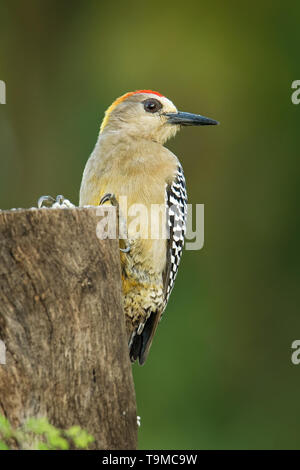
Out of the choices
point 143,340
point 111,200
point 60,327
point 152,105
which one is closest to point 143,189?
point 111,200

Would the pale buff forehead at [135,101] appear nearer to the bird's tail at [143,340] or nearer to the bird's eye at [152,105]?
the bird's eye at [152,105]

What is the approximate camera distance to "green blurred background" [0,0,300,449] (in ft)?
29.7

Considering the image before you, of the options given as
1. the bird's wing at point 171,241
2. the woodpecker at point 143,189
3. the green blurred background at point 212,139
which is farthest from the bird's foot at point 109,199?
the green blurred background at point 212,139

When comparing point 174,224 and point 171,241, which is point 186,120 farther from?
point 171,241

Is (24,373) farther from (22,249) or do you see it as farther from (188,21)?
(188,21)

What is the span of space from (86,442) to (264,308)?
6.68 meters

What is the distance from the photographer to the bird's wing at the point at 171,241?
5.09 metres

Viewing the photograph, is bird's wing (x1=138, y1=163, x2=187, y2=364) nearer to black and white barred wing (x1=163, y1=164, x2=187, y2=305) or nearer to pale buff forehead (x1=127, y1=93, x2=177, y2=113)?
black and white barred wing (x1=163, y1=164, x2=187, y2=305)

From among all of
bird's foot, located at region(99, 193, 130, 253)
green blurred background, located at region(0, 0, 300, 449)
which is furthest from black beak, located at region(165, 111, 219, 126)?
green blurred background, located at region(0, 0, 300, 449)

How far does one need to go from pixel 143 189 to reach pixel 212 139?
474 cm

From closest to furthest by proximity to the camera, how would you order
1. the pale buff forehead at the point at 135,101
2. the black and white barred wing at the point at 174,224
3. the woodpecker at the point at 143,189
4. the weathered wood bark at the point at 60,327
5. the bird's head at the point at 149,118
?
the weathered wood bark at the point at 60,327 → the woodpecker at the point at 143,189 → the black and white barred wing at the point at 174,224 → the bird's head at the point at 149,118 → the pale buff forehead at the point at 135,101

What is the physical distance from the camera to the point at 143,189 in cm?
485

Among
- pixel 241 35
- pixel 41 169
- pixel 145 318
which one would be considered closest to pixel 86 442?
pixel 145 318

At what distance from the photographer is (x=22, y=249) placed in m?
3.13
